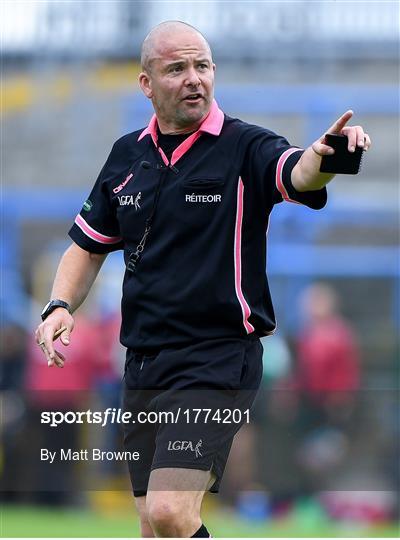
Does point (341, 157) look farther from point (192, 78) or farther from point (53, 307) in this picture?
point (53, 307)

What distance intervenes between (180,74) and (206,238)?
71cm

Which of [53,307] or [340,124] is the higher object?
[340,124]

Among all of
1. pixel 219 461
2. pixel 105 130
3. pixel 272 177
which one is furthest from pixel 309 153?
pixel 105 130

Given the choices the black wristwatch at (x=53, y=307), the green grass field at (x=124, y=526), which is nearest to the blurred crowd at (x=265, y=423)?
the green grass field at (x=124, y=526)

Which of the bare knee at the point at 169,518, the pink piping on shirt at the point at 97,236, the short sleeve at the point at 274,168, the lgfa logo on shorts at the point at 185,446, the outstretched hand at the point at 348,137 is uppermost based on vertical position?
the outstretched hand at the point at 348,137

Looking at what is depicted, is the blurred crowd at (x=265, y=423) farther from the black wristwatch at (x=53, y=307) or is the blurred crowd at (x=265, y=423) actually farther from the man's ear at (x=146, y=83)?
the man's ear at (x=146, y=83)

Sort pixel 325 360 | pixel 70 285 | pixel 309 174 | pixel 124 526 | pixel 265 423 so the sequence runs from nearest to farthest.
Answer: pixel 309 174 → pixel 70 285 → pixel 124 526 → pixel 325 360 → pixel 265 423

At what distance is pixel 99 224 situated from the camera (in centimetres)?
607

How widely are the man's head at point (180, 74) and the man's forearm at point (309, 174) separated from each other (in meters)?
0.64

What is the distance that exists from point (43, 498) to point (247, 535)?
2410 millimetres

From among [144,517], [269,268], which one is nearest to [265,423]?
[269,268]

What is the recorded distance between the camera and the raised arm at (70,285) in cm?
574

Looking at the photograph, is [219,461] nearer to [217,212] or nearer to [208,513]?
[217,212]

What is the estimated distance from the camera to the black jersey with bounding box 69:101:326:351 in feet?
18.1
